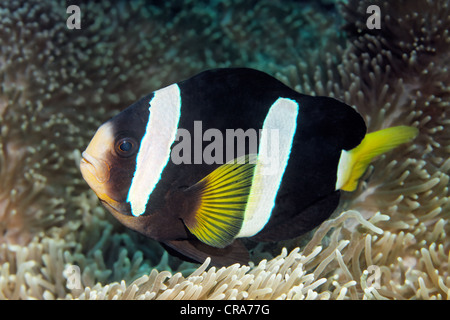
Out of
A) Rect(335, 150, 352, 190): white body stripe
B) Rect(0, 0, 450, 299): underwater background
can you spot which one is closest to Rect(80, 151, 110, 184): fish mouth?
Rect(0, 0, 450, 299): underwater background

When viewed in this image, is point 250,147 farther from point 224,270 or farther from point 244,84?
point 224,270

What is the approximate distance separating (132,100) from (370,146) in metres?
0.99

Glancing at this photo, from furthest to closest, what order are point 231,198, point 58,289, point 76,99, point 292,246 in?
point 76,99 < point 292,246 < point 58,289 < point 231,198

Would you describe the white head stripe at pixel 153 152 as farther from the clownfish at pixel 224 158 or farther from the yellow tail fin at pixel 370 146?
the yellow tail fin at pixel 370 146

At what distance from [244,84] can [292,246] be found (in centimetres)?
67

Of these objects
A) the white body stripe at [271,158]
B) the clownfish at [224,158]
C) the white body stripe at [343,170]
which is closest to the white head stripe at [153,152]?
the clownfish at [224,158]

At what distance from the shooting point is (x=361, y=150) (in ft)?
3.50

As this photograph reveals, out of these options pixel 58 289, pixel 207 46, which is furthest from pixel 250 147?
pixel 207 46

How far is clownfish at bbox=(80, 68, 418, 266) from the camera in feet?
2.95

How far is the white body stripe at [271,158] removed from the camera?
0.98m

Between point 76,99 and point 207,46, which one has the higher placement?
point 207,46

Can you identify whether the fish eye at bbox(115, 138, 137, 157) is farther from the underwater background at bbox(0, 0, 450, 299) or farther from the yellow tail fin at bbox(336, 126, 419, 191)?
the yellow tail fin at bbox(336, 126, 419, 191)

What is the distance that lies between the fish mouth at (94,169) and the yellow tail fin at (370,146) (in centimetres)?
59

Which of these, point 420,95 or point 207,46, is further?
point 207,46
